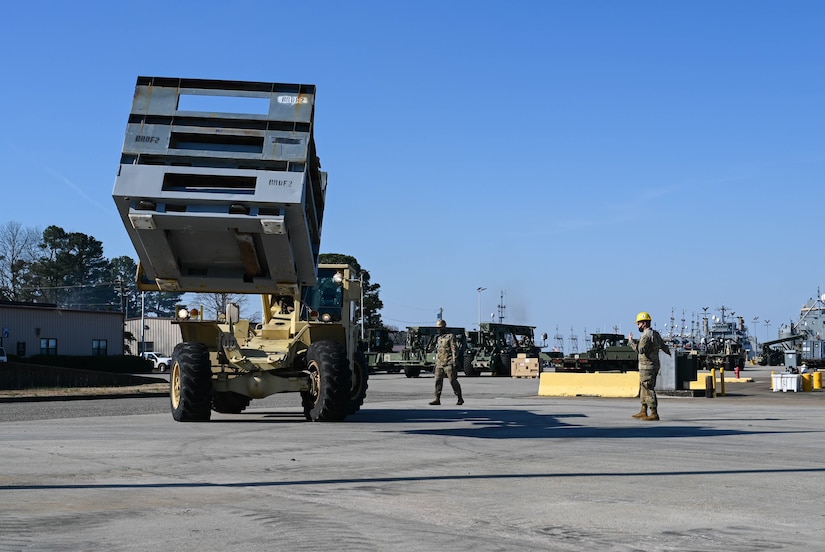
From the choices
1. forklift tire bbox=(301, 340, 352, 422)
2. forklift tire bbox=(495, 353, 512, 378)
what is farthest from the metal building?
forklift tire bbox=(301, 340, 352, 422)

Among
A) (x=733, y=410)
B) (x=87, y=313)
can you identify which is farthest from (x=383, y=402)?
(x=87, y=313)

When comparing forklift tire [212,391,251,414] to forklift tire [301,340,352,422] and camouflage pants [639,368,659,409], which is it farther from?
camouflage pants [639,368,659,409]

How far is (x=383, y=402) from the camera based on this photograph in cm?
2516

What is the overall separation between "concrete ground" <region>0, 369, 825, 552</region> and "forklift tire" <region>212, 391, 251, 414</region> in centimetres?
300

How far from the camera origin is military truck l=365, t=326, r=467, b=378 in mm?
54312

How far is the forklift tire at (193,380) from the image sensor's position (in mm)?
15398

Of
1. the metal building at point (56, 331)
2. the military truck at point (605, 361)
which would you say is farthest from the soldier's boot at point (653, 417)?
the metal building at point (56, 331)

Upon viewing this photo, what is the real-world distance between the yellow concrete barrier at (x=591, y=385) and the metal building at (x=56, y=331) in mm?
37235

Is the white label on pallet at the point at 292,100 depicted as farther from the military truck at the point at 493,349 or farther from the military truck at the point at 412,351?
the military truck at the point at 493,349

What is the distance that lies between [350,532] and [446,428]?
30.7ft

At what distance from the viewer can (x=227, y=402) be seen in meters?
19.0

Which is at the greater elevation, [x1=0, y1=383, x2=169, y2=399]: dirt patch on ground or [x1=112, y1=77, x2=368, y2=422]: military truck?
[x1=112, y1=77, x2=368, y2=422]: military truck

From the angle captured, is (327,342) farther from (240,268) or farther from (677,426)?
(677,426)

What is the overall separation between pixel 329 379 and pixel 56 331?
48.8 meters
